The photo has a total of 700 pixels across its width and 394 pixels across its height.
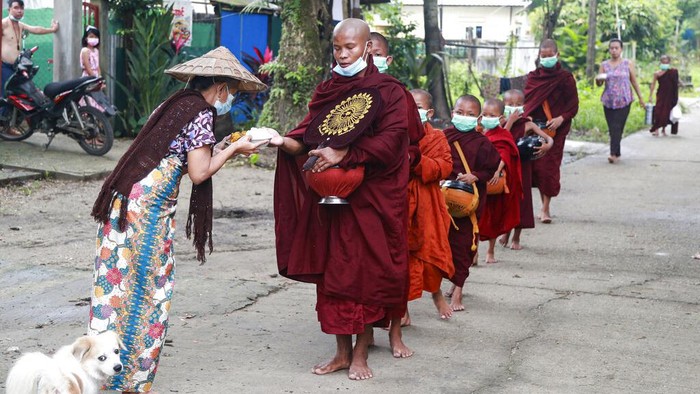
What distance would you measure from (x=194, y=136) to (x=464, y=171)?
264 cm

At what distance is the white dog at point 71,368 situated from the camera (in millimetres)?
3721

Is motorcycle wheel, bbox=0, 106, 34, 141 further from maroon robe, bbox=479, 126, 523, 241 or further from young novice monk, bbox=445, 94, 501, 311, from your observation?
young novice monk, bbox=445, 94, 501, 311

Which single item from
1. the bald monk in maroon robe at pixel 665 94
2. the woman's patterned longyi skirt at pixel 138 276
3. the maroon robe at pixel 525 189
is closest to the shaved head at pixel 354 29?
the woman's patterned longyi skirt at pixel 138 276

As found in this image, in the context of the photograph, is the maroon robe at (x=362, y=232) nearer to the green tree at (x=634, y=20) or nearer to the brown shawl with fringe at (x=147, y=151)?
the brown shawl with fringe at (x=147, y=151)

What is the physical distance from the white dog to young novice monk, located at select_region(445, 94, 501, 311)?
290 cm

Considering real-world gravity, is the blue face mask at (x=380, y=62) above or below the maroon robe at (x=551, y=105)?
above

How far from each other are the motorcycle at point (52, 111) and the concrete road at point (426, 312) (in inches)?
44.9

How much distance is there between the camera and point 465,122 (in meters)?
6.80

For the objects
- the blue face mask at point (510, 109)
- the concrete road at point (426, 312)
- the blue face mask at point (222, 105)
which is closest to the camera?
the blue face mask at point (222, 105)

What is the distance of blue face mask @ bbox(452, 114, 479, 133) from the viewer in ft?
22.3

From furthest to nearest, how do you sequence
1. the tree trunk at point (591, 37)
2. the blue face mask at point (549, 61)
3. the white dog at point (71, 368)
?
the tree trunk at point (591, 37) → the blue face mask at point (549, 61) → the white dog at point (71, 368)

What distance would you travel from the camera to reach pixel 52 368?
12.4 ft

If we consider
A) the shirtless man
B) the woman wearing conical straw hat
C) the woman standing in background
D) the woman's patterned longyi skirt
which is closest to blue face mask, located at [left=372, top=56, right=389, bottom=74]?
the woman wearing conical straw hat

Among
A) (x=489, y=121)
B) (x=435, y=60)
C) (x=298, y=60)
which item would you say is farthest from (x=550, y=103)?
(x=435, y=60)
